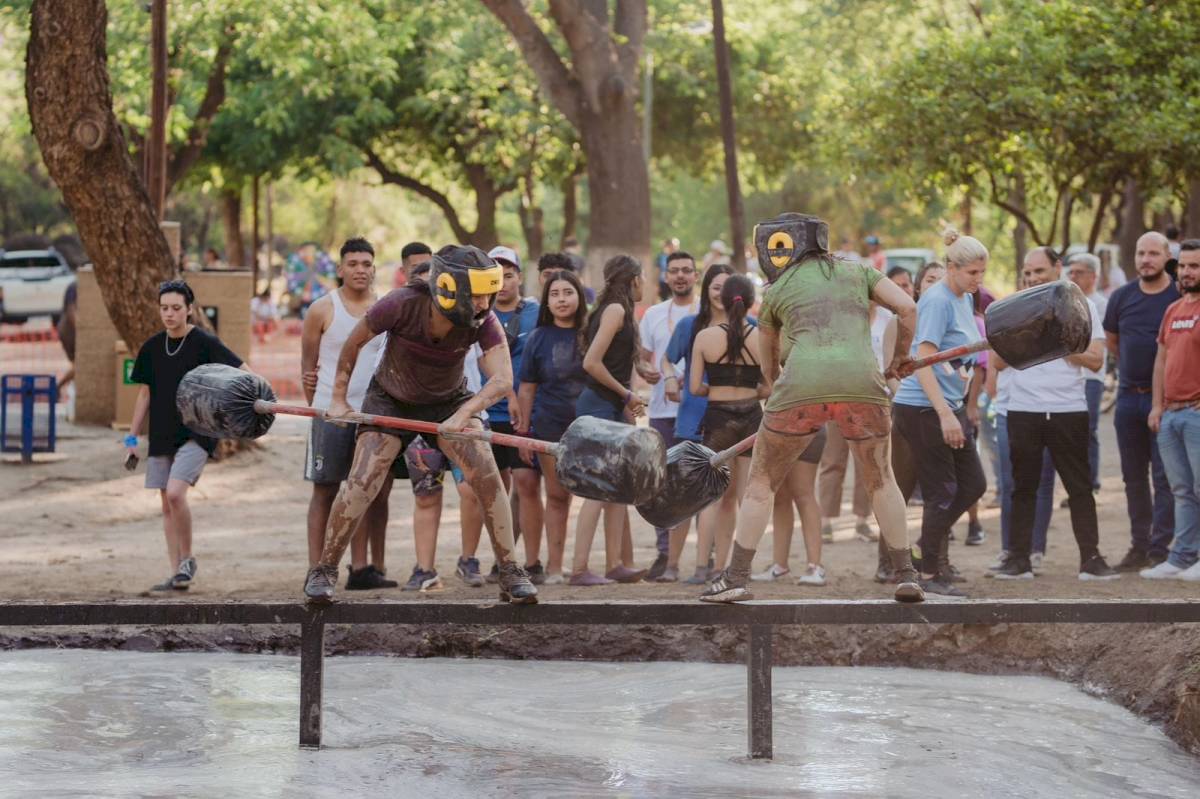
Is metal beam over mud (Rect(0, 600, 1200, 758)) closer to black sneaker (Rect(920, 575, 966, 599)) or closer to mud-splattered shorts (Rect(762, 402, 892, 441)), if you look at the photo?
mud-splattered shorts (Rect(762, 402, 892, 441))

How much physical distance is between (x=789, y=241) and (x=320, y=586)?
2.47 meters

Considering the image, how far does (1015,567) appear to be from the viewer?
10.4m

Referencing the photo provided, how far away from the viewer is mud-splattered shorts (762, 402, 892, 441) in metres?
7.34

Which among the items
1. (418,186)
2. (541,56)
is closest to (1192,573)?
(541,56)

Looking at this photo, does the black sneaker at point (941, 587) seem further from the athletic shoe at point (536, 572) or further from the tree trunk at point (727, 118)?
the tree trunk at point (727, 118)

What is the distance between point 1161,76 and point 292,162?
19.8 m

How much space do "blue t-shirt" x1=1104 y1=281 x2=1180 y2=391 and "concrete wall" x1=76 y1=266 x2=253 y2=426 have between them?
31.8 feet

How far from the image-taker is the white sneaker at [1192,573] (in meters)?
10.0

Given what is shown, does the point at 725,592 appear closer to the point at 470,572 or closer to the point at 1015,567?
the point at 470,572

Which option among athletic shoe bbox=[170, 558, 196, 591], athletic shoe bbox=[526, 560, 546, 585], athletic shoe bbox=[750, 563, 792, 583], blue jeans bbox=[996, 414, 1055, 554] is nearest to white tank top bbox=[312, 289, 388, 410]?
athletic shoe bbox=[170, 558, 196, 591]

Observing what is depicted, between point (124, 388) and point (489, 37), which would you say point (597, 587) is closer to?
point (124, 388)

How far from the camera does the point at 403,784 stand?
7.11 m

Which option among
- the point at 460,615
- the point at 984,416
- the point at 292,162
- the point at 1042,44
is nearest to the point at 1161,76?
the point at 1042,44

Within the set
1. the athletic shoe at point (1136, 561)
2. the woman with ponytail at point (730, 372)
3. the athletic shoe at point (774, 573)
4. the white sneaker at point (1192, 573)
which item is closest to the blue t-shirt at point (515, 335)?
the woman with ponytail at point (730, 372)
